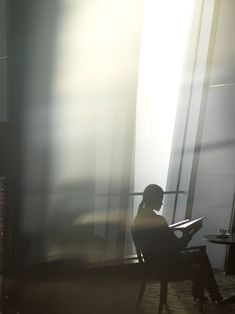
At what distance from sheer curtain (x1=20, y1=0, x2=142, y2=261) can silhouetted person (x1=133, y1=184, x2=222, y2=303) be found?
1.37ft

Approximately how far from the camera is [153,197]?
392 centimetres

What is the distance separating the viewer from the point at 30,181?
443cm

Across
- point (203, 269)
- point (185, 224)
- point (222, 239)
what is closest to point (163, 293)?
point (203, 269)

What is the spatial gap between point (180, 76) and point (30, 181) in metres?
1.65

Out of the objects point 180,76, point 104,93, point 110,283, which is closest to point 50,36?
point 104,93

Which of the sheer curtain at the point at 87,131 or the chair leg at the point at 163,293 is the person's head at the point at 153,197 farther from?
the chair leg at the point at 163,293

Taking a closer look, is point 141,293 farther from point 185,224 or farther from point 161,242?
point 185,224

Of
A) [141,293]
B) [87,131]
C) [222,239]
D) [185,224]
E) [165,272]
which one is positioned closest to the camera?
[222,239]

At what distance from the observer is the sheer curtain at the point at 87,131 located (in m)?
4.25

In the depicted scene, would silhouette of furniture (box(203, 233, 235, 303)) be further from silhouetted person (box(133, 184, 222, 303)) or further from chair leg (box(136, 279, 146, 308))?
chair leg (box(136, 279, 146, 308))

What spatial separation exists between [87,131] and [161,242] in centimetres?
124

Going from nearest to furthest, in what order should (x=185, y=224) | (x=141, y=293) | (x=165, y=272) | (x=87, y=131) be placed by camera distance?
1. (x=165, y=272)
2. (x=185, y=224)
3. (x=141, y=293)
4. (x=87, y=131)

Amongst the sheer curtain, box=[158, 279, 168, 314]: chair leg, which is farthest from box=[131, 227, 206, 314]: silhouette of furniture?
the sheer curtain

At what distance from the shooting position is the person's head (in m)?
3.87
